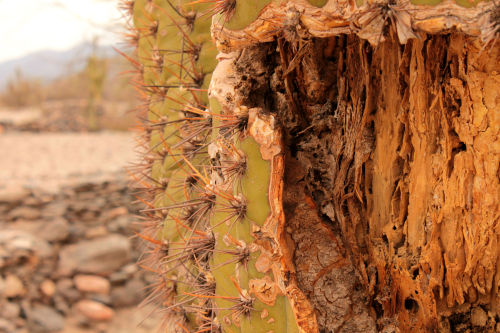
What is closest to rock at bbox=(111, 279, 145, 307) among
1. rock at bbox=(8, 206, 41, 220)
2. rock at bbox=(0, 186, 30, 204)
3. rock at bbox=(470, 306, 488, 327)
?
rock at bbox=(8, 206, 41, 220)

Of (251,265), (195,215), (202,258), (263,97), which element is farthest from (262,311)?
(263,97)

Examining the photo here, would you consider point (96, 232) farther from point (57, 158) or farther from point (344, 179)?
point (344, 179)

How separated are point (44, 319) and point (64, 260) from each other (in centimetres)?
76

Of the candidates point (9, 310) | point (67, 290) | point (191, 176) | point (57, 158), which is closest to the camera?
point (191, 176)

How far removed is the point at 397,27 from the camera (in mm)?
802

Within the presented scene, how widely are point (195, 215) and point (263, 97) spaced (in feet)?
1.44

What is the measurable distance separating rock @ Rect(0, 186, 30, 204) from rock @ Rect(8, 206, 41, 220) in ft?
0.36

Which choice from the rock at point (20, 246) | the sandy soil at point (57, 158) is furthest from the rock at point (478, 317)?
the sandy soil at point (57, 158)

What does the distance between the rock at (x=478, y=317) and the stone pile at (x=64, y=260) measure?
3.81m

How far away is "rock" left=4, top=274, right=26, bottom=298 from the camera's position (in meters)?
4.35

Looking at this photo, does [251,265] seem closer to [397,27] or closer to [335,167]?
[335,167]

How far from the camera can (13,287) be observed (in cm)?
441

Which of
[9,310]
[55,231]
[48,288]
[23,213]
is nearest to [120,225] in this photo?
[55,231]

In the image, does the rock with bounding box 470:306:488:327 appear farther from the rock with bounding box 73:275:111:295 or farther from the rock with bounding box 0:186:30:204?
the rock with bounding box 0:186:30:204
